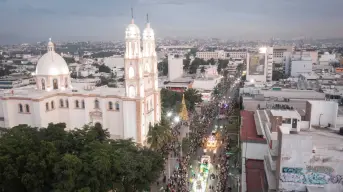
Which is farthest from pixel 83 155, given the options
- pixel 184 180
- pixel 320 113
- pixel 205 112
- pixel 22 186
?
pixel 205 112

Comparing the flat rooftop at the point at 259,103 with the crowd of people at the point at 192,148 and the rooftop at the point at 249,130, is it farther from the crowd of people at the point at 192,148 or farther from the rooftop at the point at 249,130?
the rooftop at the point at 249,130

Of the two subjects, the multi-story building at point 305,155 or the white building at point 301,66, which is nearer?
the multi-story building at point 305,155

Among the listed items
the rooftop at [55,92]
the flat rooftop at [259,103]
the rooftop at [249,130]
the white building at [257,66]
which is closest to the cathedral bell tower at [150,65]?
the rooftop at [55,92]

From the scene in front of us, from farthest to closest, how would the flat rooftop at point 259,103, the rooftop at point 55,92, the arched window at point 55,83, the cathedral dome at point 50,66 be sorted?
the flat rooftop at point 259,103 < the arched window at point 55,83 < the cathedral dome at point 50,66 < the rooftop at point 55,92

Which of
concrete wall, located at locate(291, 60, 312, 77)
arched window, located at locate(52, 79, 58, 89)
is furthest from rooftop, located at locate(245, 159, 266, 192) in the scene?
concrete wall, located at locate(291, 60, 312, 77)

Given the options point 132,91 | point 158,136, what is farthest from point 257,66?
point 158,136

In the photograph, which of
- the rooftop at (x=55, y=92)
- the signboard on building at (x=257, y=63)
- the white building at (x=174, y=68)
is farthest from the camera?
the white building at (x=174, y=68)

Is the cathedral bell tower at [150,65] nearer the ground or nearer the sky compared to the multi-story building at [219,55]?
nearer the sky
